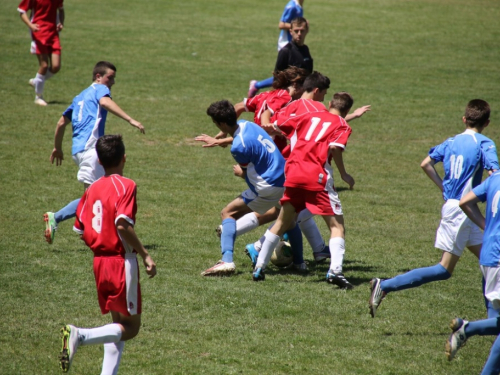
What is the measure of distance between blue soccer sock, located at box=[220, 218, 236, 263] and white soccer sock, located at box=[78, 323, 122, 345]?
2798 millimetres

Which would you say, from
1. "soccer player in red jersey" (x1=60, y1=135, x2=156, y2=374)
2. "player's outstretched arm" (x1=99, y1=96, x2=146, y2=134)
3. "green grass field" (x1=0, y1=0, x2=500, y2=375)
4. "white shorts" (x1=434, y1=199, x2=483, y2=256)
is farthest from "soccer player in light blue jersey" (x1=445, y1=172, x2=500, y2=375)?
"player's outstretched arm" (x1=99, y1=96, x2=146, y2=134)

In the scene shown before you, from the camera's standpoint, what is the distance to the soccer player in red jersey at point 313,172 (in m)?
6.90

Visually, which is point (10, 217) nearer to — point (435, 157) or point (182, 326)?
point (182, 326)

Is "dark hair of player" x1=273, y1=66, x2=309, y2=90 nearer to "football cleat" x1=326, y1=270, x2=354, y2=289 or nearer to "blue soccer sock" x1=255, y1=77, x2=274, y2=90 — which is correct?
"football cleat" x1=326, y1=270, x2=354, y2=289

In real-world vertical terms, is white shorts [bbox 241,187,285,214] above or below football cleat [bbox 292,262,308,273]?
above

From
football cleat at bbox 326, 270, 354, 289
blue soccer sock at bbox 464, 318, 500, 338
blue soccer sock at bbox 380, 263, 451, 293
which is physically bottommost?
football cleat at bbox 326, 270, 354, 289

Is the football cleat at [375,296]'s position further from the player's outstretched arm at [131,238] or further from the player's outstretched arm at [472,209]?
the player's outstretched arm at [131,238]

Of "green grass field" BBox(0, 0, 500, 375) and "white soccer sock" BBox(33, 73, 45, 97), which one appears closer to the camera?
"green grass field" BBox(0, 0, 500, 375)

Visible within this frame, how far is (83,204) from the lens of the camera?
189 inches

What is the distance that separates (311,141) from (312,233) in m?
1.39

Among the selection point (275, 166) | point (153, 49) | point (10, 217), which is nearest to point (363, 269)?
point (275, 166)

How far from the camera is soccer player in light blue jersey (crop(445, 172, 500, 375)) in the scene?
15.3 ft

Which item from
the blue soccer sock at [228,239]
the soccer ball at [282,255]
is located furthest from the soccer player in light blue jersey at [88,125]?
the soccer ball at [282,255]

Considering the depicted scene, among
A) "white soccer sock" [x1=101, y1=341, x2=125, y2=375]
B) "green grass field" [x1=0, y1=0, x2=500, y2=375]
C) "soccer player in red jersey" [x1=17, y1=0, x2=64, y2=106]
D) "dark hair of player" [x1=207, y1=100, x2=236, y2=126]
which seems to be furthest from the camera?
"soccer player in red jersey" [x1=17, y1=0, x2=64, y2=106]
